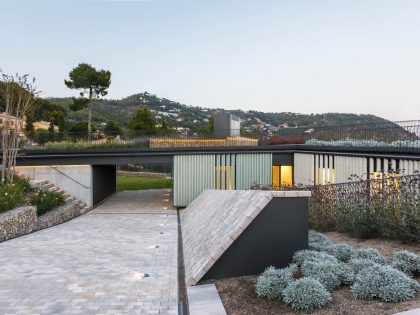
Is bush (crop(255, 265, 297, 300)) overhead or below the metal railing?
below

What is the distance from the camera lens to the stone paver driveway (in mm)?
5566

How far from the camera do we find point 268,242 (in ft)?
21.2

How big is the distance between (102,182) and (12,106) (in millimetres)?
7634

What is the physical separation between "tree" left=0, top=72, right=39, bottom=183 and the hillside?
37734 millimetres

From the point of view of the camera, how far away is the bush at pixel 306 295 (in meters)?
4.61

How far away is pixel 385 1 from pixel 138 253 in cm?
1992

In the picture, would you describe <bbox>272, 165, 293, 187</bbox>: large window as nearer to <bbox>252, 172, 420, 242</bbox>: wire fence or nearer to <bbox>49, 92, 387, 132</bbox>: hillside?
<bbox>252, 172, 420, 242</bbox>: wire fence

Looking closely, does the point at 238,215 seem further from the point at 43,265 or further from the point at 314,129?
the point at 314,129

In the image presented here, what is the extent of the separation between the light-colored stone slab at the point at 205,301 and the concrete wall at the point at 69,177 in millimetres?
14166

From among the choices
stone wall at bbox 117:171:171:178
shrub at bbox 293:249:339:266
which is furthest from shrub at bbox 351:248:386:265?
stone wall at bbox 117:171:171:178

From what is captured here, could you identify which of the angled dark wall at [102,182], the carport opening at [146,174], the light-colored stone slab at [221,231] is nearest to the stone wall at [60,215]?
the angled dark wall at [102,182]

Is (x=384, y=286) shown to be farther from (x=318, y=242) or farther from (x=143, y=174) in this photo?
(x=143, y=174)

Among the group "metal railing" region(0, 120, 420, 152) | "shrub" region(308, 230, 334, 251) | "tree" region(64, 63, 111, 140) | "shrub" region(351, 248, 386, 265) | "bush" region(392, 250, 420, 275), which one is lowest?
"shrub" region(308, 230, 334, 251)

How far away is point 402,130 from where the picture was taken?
12.6 m
